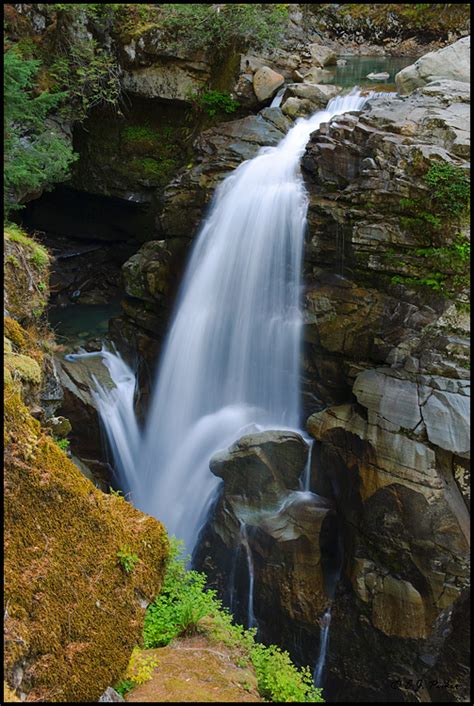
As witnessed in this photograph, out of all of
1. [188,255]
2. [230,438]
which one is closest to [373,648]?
[230,438]

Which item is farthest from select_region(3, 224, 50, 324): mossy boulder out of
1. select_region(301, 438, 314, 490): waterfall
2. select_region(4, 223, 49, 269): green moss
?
select_region(301, 438, 314, 490): waterfall

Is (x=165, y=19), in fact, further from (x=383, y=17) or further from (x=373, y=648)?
(x=373, y=648)

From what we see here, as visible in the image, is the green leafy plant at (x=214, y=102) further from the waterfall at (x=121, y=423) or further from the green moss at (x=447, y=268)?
the green moss at (x=447, y=268)

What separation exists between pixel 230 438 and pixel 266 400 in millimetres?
1015

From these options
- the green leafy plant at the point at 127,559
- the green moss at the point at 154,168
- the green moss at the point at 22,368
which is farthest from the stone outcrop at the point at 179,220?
the green leafy plant at the point at 127,559

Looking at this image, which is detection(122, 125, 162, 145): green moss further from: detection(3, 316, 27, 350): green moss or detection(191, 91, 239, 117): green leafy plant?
detection(3, 316, 27, 350): green moss

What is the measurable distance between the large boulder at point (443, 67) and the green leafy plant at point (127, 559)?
10542mm

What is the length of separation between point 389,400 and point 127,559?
5361 mm

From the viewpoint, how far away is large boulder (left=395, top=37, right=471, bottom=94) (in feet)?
34.6

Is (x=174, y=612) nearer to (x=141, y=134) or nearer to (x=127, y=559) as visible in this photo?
(x=127, y=559)

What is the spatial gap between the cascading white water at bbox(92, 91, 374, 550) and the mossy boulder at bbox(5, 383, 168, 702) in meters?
5.72

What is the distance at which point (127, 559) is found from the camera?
4.24 meters
